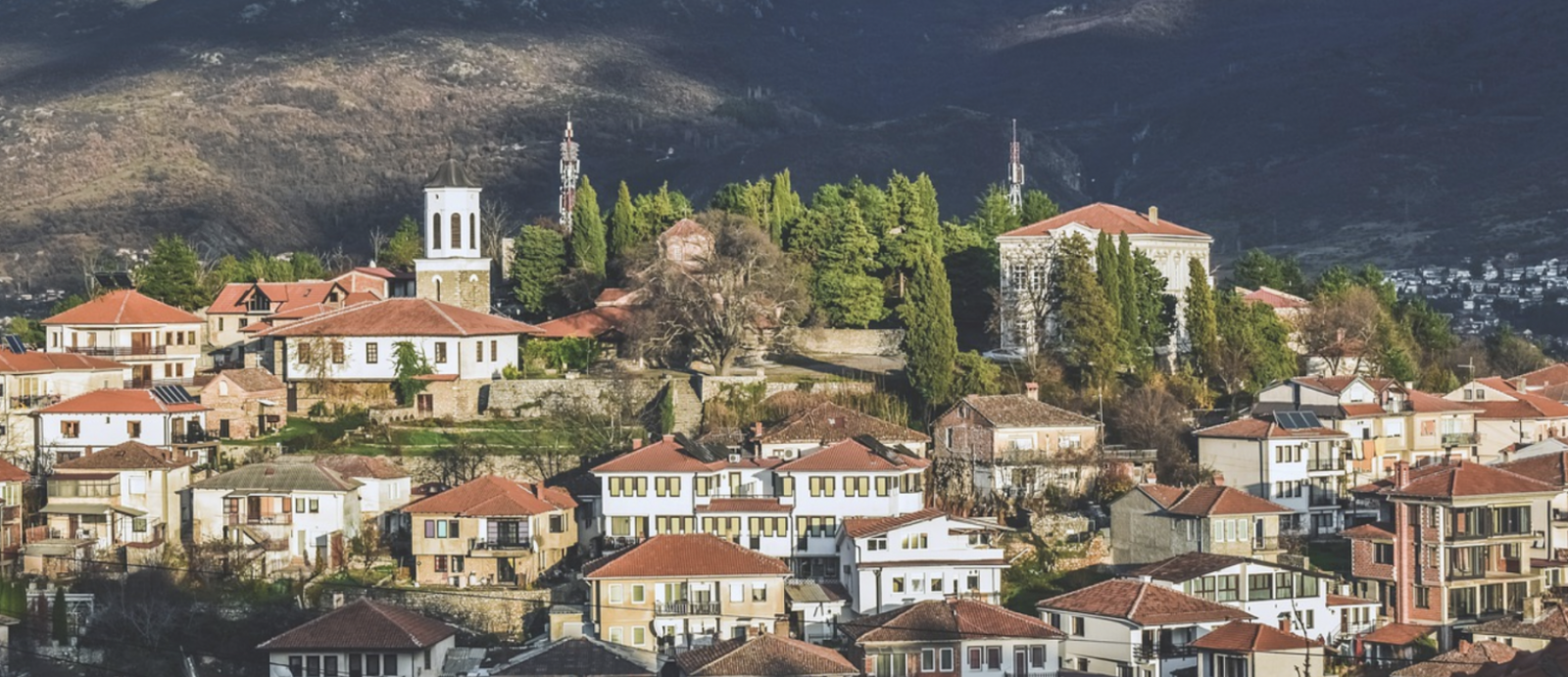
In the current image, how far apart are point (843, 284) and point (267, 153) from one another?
413 feet

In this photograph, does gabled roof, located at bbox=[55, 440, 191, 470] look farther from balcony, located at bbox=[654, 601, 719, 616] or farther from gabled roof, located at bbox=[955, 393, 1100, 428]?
gabled roof, located at bbox=[955, 393, 1100, 428]

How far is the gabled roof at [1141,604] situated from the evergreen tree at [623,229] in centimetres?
3229

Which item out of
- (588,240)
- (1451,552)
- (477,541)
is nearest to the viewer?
(1451,552)

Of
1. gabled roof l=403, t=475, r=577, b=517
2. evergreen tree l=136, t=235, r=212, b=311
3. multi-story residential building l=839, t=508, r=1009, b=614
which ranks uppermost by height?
evergreen tree l=136, t=235, r=212, b=311

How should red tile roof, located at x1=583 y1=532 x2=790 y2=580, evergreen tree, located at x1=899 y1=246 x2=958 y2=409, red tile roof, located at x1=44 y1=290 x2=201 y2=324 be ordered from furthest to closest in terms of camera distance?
1. red tile roof, located at x1=44 y1=290 x2=201 y2=324
2. evergreen tree, located at x1=899 y1=246 x2=958 y2=409
3. red tile roof, located at x1=583 y1=532 x2=790 y2=580

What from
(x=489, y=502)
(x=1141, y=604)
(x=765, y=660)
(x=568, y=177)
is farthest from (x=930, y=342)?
(x=568, y=177)

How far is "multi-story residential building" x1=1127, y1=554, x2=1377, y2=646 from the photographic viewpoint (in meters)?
58.5

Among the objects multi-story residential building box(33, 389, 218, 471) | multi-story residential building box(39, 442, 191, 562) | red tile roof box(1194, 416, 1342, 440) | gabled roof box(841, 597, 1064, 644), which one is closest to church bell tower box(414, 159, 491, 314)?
multi-story residential building box(33, 389, 218, 471)

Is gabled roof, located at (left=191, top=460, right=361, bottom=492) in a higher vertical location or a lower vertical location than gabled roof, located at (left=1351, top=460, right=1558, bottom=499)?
higher

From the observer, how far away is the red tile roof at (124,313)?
7906 centimetres

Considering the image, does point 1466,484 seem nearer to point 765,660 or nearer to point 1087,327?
point 1087,327

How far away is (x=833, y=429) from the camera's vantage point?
67875 mm

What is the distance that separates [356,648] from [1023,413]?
840 inches

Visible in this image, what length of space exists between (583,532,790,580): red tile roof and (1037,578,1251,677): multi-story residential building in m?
6.71
